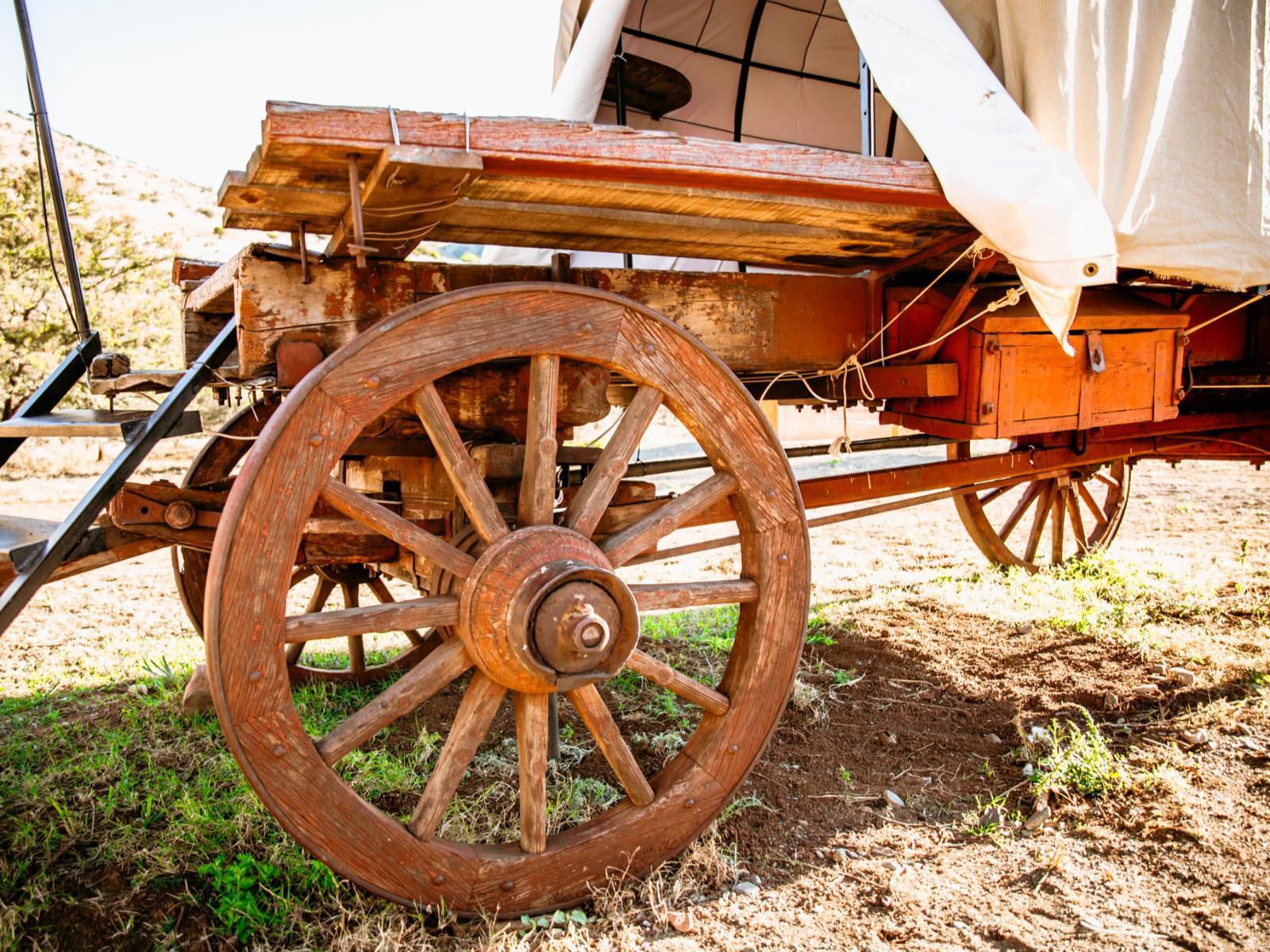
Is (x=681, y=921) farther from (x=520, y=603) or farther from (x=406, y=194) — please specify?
(x=406, y=194)

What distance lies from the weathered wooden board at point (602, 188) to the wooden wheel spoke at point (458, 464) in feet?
1.60

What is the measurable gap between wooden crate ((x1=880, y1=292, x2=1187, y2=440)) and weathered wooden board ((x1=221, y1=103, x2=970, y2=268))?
400mm

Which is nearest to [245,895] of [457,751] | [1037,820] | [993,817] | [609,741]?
[457,751]

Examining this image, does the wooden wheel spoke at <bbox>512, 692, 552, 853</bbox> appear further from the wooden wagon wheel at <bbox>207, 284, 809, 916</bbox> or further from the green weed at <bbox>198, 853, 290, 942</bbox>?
the green weed at <bbox>198, 853, 290, 942</bbox>

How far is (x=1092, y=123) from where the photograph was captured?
2.36 m

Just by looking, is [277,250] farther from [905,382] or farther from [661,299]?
[905,382]

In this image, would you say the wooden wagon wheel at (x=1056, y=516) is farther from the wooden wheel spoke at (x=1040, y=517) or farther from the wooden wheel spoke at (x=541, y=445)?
the wooden wheel spoke at (x=541, y=445)

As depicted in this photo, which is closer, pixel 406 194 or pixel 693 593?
pixel 406 194

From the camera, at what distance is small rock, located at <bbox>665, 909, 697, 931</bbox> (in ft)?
6.79

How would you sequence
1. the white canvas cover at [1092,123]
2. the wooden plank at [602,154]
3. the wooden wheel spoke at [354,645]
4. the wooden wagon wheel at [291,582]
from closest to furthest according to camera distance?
the wooden plank at [602,154] < the white canvas cover at [1092,123] < the wooden wagon wheel at [291,582] < the wooden wheel spoke at [354,645]

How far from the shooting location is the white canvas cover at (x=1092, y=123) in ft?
7.07

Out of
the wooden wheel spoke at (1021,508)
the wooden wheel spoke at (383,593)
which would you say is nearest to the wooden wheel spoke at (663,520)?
the wooden wheel spoke at (383,593)

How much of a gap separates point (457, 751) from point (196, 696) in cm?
168

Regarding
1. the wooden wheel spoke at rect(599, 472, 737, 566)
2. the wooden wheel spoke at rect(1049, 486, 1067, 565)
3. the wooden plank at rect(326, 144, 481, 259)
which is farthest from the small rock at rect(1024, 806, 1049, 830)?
the wooden wheel spoke at rect(1049, 486, 1067, 565)
